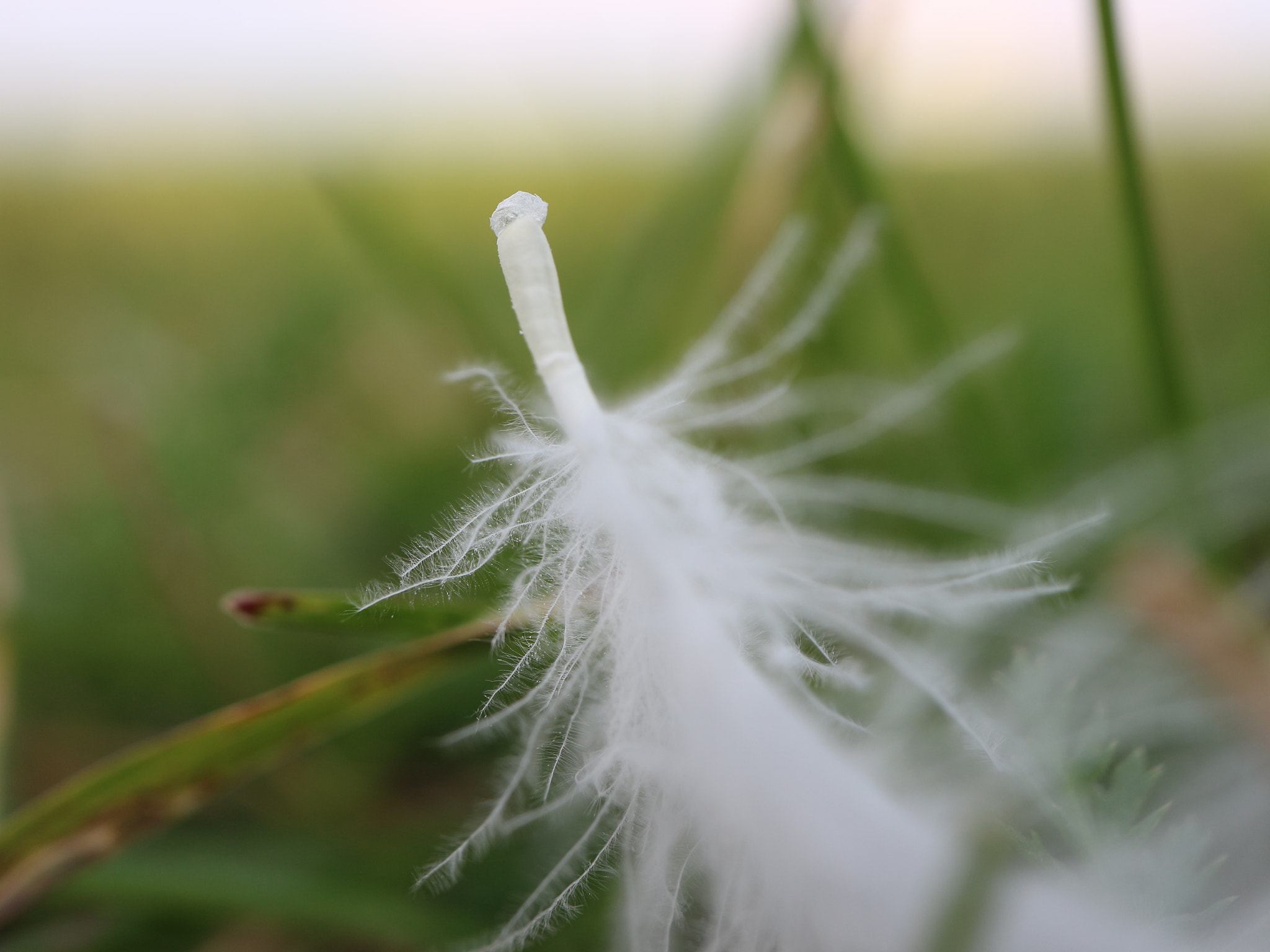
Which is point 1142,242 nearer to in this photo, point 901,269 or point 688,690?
point 901,269

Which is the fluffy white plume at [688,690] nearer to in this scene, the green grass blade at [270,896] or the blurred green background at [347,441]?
the blurred green background at [347,441]

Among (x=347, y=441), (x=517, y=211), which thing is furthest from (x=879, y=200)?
(x=347, y=441)

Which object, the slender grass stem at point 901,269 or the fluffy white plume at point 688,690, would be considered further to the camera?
the slender grass stem at point 901,269

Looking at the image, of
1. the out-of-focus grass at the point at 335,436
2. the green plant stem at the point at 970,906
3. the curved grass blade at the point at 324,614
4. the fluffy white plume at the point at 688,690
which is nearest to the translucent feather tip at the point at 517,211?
the fluffy white plume at the point at 688,690

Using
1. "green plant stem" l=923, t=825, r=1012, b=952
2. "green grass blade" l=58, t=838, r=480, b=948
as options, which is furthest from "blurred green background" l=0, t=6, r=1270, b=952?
"green plant stem" l=923, t=825, r=1012, b=952

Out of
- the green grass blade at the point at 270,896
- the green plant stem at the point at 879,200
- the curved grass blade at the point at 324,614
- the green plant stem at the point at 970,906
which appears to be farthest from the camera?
the green plant stem at the point at 879,200

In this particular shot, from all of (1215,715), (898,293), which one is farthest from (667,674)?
(898,293)

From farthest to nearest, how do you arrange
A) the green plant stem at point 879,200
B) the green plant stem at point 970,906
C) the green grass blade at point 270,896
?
the green plant stem at point 879,200
the green grass blade at point 270,896
the green plant stem at point 970,906
